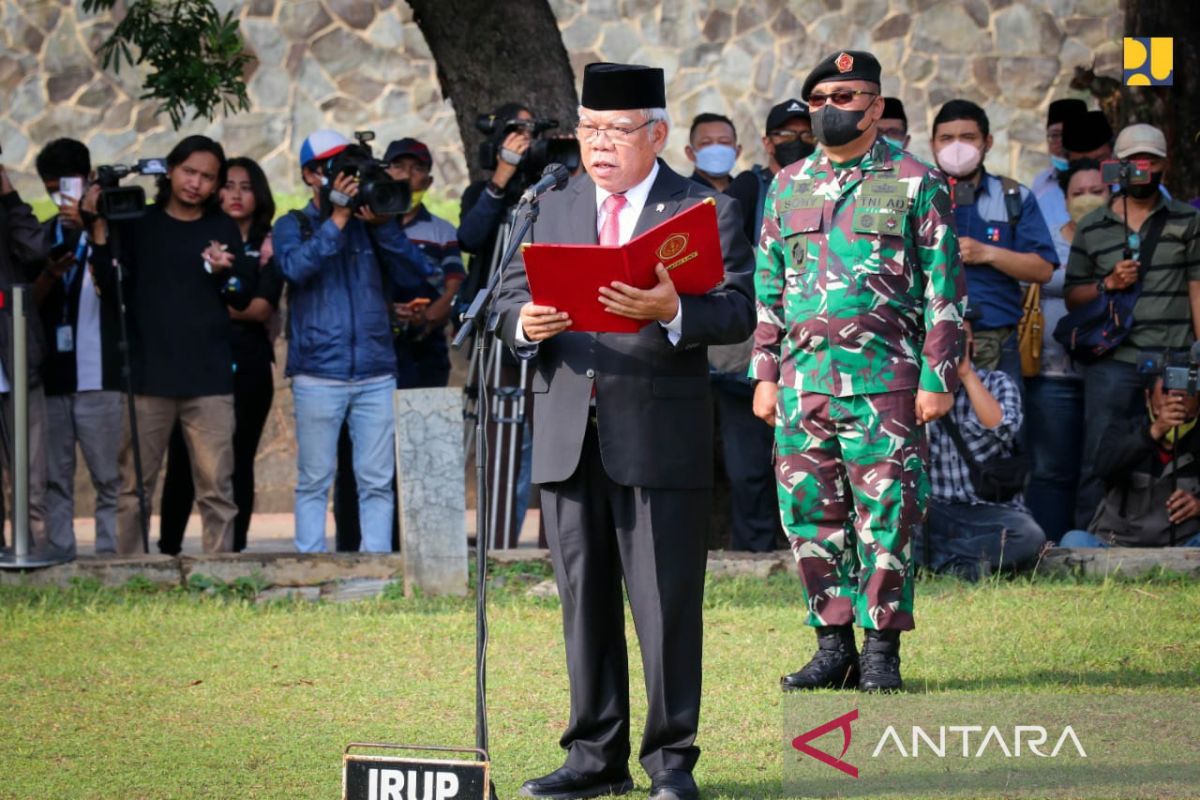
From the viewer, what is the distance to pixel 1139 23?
1241 centimetres

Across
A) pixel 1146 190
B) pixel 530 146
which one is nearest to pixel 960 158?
pixel 1146 190

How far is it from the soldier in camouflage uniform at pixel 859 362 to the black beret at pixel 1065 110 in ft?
15.4

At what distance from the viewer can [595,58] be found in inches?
778

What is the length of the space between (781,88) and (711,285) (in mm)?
14980

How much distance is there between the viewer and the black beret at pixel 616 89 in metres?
5.36

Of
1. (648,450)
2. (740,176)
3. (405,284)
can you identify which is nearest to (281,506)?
(405,284)

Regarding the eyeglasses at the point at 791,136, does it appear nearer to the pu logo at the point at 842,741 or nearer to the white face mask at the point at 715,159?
the white face mask at the point at 715,159

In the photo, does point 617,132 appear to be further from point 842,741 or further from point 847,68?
point 842,741

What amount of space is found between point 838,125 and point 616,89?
1687 millimetres

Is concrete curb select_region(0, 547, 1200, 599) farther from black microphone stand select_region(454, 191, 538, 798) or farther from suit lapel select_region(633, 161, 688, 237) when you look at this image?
black microphone stand select_region(454, 191, 538, 798)

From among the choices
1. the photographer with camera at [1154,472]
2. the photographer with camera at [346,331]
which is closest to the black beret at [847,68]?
the photographer with camera at [1154,472]

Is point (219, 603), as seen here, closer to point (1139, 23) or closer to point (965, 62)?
point (1139, 23)

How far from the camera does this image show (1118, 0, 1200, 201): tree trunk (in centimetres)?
1217

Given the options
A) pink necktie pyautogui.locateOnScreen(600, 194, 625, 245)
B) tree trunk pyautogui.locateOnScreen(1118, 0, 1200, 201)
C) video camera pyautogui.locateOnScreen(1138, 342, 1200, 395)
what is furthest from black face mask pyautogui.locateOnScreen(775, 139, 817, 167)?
pink necktie pyautogui.locateOnScreen(600, 194, 625, 245)
